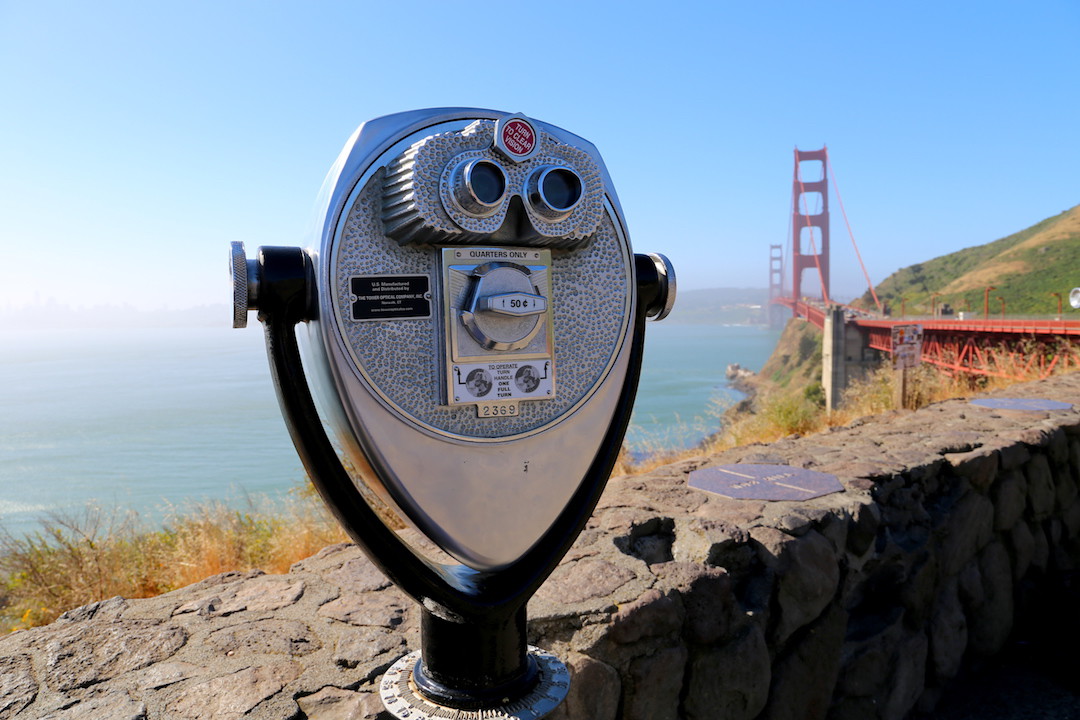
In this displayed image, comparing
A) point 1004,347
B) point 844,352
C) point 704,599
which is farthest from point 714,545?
point 844,352

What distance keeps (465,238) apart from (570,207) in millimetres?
174

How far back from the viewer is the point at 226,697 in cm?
147

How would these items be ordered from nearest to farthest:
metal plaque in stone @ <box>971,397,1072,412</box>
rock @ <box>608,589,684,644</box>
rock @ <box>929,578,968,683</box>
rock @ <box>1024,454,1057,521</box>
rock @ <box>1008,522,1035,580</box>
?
rock @ <box>608,589,684,644</box> < rock @ <box>929,578,968,683</box> < rock @ <box>1008,522,1035,580</box> < rock @ <box>1024,454,1057,521</box> < metal plaque in stone @ <box>971,397,1072,412</box>

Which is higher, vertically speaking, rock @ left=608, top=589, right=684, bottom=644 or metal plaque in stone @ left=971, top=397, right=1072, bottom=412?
metal plaque in stone @ left=971, top=397, right=1072, bottom=412

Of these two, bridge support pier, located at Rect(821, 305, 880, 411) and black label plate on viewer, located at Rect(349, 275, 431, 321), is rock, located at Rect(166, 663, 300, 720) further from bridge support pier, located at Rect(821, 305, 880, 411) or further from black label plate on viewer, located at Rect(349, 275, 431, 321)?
bridge support pier, located at Rect(821, 305, 880, 411)

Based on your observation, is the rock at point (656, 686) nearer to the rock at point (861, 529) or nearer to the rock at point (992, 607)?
the rock at point (861, 529)

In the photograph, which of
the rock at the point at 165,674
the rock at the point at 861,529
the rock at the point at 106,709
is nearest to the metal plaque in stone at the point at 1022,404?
the rock at the point at 861,529

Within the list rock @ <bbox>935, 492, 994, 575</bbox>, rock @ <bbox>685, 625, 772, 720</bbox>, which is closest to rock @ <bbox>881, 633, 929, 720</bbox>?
rock @ <bbox>935, 492, 994, 575</bbox>

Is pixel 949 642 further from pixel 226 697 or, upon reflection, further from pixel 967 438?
pixel 226 697

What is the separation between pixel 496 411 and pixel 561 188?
0.36 metres

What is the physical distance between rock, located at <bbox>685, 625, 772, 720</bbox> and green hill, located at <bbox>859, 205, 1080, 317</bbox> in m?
29.2

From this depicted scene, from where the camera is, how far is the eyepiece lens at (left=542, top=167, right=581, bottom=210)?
121 centimetres

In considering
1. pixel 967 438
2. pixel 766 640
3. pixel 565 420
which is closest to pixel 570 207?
pixel 565 420

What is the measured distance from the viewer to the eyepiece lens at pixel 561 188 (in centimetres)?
121
